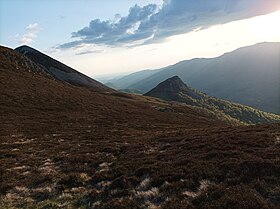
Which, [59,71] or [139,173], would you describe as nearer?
[139,173]

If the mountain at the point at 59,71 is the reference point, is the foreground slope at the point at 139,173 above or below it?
below

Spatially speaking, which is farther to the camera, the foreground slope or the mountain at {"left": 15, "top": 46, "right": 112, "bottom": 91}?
the mountain at {"left": 15, "top": 46, "right": 112, "bottom": 91}

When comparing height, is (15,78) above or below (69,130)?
above

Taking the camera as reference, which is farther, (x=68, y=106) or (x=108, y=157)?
(x=68, y=106)

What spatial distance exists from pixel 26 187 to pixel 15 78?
239ft

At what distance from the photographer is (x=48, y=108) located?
206 ft

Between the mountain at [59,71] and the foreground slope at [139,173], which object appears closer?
the foreground slope at [139,173]

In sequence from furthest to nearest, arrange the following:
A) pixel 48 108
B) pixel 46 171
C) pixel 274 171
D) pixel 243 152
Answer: pixel 48 108 → pixel 46 171 → pixel 243 152 → pixel 274 171

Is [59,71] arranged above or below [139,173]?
above

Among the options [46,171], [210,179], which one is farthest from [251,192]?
[46,171]

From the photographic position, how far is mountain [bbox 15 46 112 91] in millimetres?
143250

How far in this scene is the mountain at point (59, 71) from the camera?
470 feet

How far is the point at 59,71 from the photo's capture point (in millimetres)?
151875

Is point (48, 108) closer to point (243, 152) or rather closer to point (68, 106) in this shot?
point (68, 106)
